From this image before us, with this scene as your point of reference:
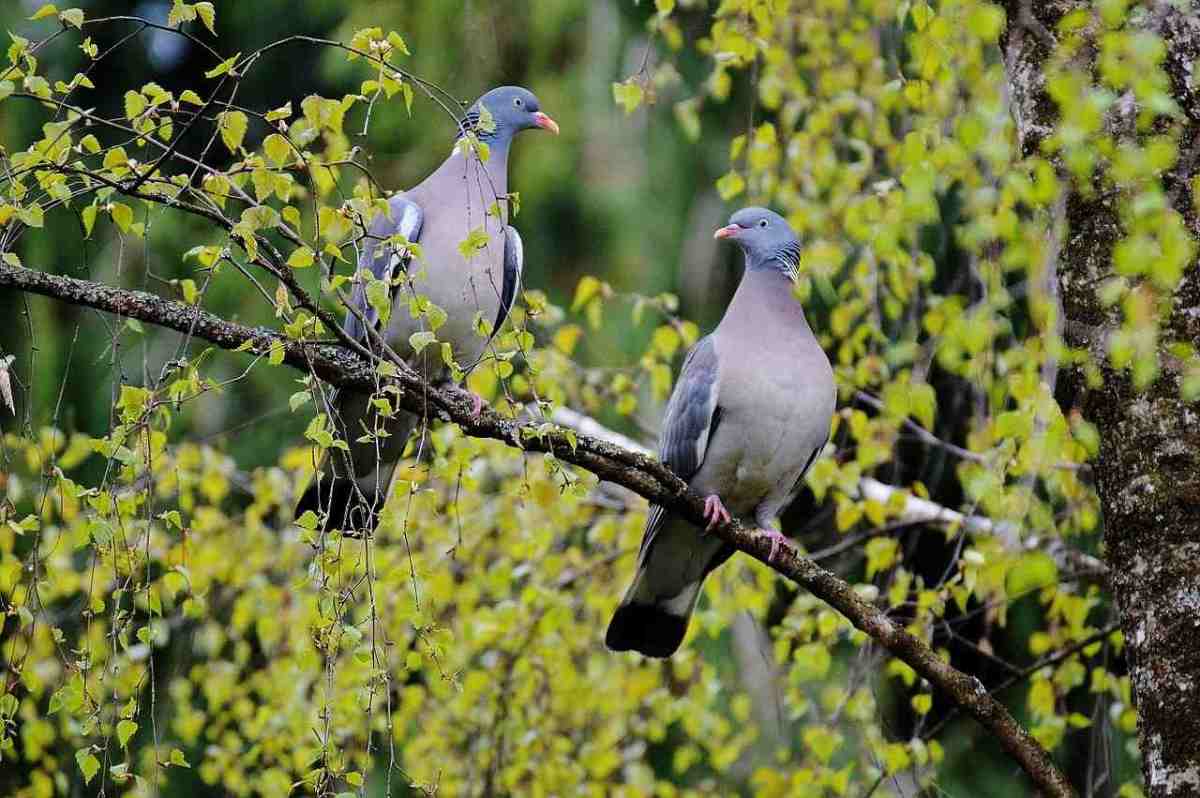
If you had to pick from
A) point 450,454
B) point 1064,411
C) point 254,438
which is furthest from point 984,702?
point 254,438

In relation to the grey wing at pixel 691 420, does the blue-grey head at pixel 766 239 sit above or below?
above

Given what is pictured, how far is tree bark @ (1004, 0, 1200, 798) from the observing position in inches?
92.0

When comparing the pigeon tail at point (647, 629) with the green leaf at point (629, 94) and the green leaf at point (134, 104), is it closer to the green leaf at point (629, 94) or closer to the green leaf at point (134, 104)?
the green leaf at point (629, 94)

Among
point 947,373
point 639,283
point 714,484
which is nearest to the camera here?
point 714,484

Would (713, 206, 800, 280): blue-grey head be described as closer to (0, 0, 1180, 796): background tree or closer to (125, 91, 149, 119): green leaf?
(0, 0, 1180, 796): background tree

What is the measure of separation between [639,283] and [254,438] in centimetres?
188

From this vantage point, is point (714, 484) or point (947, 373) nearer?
point (714, 484)

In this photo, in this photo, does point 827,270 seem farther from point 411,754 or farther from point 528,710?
point 411,754

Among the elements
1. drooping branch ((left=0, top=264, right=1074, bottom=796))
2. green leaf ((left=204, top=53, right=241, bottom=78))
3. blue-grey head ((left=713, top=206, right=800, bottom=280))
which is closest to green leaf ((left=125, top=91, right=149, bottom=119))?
green leaf ((left=204, top=53, right=241, bottom=78))

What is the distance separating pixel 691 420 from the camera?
3.57 m

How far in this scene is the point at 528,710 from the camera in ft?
14.0

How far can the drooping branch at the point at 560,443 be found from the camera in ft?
7.60

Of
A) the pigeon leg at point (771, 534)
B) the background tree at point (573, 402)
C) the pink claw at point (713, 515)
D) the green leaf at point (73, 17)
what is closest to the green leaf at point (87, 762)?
the background tree at point (573, 402)

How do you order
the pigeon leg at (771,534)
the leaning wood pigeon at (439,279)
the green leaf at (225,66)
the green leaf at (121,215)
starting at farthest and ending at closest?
1. the leaning wood pigeon at (439,279)
2. the pigeon leg at (771,534)
3. the green leaf at (121,215)
4. the green leaf at (225,66)
